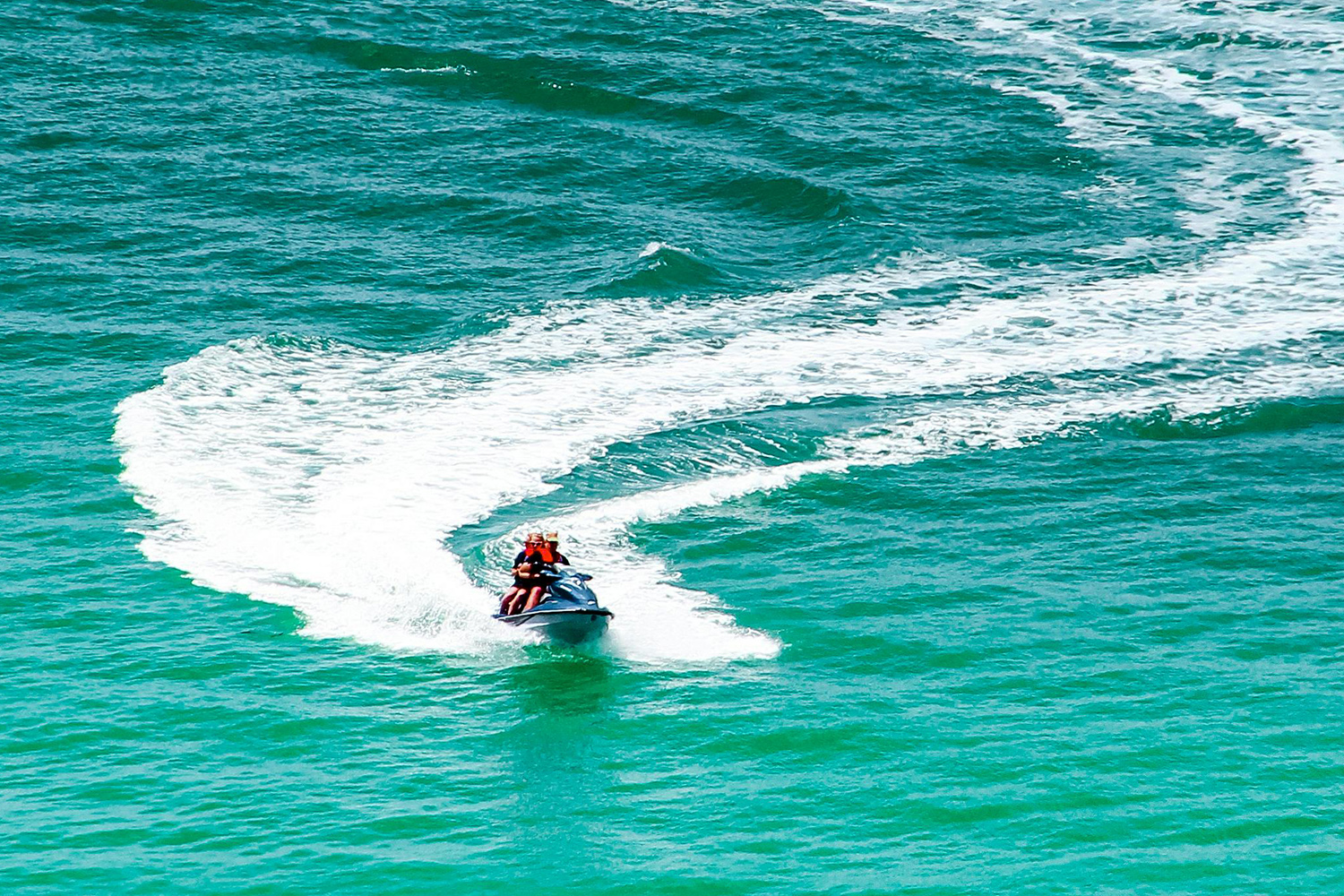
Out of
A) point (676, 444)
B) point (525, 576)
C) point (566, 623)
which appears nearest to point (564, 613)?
point (566, 623)

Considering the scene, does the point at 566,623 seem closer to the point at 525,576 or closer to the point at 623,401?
the point at 525,576

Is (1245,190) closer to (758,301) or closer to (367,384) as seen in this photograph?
(758,301)

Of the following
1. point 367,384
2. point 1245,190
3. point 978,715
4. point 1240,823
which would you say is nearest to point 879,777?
point 978,715

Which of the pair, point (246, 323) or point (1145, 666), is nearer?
point (1145, 666)

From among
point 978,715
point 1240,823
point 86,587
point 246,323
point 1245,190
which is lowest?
point 1240,823

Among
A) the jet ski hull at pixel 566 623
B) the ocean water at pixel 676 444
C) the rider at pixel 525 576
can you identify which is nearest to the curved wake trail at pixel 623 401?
the ocean water at pixel 676 444

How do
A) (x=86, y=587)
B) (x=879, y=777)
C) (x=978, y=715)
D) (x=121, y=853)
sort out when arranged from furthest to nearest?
(x=86, y=587), (x=978, y=715), (x=879, y=777), (x=121, y=853)

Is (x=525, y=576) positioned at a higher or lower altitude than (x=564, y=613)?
higher
